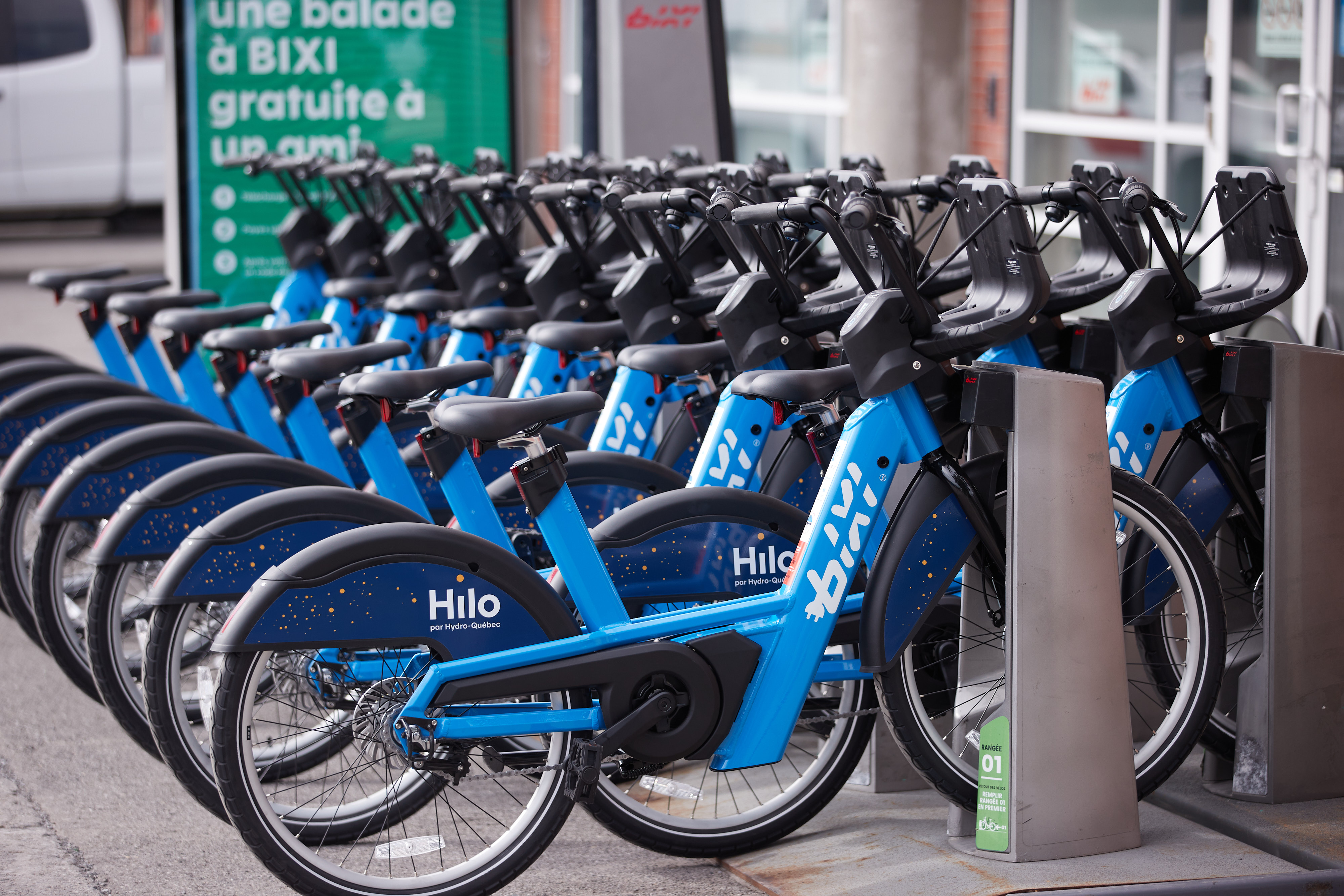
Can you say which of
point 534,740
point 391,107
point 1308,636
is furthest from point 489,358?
point 391,107

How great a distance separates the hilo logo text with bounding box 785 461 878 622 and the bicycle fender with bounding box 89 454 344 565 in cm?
A: 118

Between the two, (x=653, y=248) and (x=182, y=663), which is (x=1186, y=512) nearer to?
(x=653, y=248)

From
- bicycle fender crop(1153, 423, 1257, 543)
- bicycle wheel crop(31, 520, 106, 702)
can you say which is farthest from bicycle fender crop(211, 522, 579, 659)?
bicycle fender crop(1153, 423, 1257, 543)

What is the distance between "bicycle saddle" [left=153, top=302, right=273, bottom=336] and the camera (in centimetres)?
499

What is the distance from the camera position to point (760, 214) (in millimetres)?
3471

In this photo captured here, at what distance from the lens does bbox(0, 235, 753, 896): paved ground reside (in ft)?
11.7

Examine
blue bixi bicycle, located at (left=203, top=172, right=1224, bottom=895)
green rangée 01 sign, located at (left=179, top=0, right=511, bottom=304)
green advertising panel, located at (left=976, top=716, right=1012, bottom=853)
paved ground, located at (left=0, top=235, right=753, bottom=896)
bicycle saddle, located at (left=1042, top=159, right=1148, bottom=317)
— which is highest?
green rangée 01 sign, located at (left=179, top=0, right=511, bottom=304)

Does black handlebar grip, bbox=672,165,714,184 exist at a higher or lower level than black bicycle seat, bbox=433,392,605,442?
higher

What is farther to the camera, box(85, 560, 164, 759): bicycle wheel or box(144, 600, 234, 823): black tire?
box(85, 560, 164, 759): bicycle wheel

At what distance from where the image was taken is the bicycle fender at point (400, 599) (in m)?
3.12

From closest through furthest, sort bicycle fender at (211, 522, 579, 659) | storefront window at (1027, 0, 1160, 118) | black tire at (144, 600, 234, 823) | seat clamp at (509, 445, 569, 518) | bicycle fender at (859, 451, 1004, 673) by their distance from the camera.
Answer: bicycle fender at (211, 522, 579, 659) → seat clamp at (509, 445, 569, 518) → bicycle fender at (859, 451, 1004, 673) → black tire at (144, 600, 234, 823) → storefront window at (1027, 0, 1160, 118)

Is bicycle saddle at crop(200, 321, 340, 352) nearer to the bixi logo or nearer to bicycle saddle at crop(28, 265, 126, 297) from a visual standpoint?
bicycle saddle at crop(28, 265, 126, 297)

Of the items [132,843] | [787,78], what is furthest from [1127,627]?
[787,78]

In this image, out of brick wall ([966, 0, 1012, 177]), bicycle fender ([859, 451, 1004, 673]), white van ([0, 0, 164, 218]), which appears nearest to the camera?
bicycle fender ([859, 451, 1004, 673])
